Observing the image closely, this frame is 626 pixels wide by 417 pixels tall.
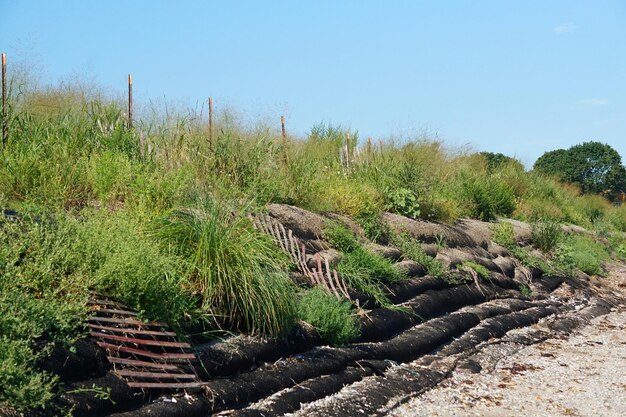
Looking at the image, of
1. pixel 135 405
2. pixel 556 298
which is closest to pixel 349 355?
pixel 135 405

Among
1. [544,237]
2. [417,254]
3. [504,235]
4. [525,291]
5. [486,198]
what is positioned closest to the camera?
[417,254]

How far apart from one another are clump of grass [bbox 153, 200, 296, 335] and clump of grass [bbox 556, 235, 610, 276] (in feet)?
29.1

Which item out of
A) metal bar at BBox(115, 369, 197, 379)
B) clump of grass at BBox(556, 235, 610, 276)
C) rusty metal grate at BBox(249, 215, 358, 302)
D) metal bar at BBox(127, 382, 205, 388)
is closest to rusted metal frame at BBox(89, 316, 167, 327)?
metal bar at BBox(115, 369, 197, 379)

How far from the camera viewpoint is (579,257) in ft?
48.9

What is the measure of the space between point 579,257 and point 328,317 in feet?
30.2

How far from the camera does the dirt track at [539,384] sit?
6.46 meters

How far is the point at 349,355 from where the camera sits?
266 inches

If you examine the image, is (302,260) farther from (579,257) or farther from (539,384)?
(579,257)

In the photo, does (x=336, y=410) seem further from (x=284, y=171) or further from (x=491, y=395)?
(x=284, y=171)

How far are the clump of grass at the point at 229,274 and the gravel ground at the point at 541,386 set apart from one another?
1167 millimetres

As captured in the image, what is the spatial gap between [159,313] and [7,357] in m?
1.39

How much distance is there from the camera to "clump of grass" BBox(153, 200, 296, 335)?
6.20 metres

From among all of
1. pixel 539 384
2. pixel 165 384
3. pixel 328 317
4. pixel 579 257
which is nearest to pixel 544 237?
pixel 579 257

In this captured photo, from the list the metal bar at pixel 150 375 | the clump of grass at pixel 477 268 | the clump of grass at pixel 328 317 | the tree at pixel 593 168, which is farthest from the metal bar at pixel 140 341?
the tree at pixel 593 168
